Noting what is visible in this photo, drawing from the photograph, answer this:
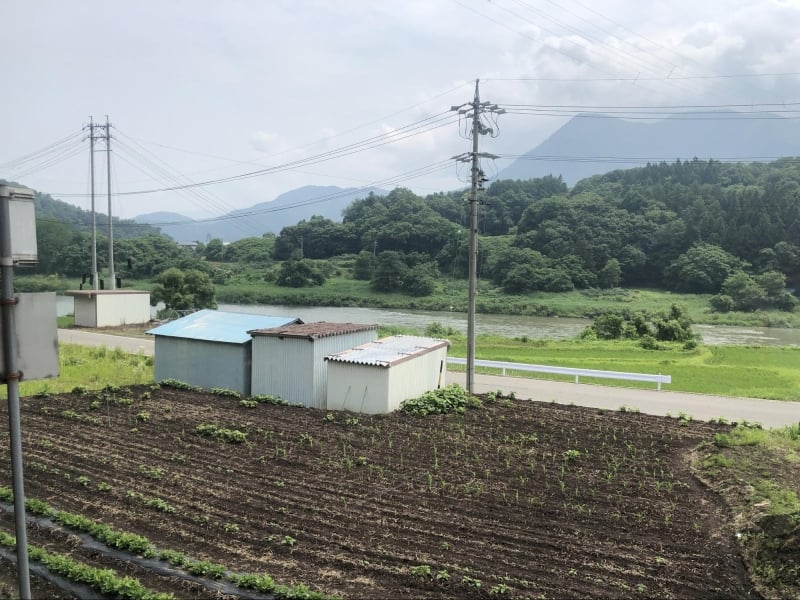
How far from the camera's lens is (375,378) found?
44.9ft

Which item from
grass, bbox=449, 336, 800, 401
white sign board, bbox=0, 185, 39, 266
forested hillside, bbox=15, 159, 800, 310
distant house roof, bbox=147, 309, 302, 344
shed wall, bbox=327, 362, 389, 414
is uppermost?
forested hillside, bbox=15, 159, 800, 310

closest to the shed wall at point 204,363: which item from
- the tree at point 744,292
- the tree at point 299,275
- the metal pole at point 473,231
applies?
the metal pole at point 473,231

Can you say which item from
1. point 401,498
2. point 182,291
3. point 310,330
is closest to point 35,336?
point 401,498

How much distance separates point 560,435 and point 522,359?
41.3ft

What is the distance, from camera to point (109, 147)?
36531 millimetres

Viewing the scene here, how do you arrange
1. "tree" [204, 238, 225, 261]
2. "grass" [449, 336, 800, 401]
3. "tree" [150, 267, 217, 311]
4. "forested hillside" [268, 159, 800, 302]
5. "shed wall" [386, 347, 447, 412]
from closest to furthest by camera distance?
"shed wall" [386, 347, 447, 412] → "grass" [449, 336, 800, 401] → "tree" [150, 267, 217, 311] → "forested hillside" [268, 159, 800, 302] → "tree" [204, 238, 225, 261]

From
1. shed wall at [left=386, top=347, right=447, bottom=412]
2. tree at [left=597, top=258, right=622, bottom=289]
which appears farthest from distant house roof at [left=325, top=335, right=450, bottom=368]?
tree at [left=597, top=258, right=622, bottom=289]

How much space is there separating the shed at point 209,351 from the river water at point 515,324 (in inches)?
946

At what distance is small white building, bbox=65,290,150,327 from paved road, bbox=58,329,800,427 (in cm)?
2072

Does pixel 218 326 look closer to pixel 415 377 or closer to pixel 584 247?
pixel 415 377

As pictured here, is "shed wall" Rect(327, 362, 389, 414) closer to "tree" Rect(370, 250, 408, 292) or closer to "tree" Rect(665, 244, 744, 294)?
"tree" Rect(370, 250, 408, 292)

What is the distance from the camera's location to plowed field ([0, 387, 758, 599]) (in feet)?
20.1

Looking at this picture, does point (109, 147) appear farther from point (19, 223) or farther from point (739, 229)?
point (739, 229)

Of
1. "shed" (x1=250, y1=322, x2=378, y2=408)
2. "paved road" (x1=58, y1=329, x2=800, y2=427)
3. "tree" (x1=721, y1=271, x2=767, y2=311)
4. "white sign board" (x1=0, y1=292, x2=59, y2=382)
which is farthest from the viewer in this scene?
"tree" (x1=721, y1=271, x2=767, y2=311)
